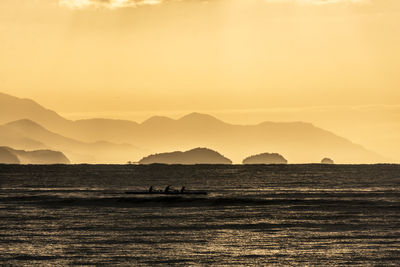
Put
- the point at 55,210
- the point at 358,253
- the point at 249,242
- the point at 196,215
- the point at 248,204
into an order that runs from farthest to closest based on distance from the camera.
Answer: the point at 248,204 < the point at 55,210 < the point at 196,215 < the point at 249,242 < the point at 358,253

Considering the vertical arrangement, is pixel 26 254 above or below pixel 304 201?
below

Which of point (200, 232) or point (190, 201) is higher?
point (190, 201)

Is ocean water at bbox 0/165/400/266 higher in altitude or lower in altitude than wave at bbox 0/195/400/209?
lower

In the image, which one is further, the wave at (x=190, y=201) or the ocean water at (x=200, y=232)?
the wave at (x=190, y=201)

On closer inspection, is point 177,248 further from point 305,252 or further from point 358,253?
point 358,253

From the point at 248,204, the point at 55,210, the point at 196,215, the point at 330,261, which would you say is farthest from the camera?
the point at 248,204

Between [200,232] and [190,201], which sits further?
[190,201]

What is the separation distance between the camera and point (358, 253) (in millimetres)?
62125

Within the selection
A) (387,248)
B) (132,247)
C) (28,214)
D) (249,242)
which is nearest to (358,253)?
(387,248)

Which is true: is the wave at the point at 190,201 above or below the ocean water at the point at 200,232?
above

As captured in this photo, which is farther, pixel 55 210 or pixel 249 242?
pixel 55 210

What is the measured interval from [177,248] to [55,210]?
43994 millimetres

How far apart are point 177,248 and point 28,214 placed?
38.4 meters

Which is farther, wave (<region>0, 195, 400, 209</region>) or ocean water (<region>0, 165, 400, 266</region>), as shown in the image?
wave (<region>0, 195, 400, 209</region>)
